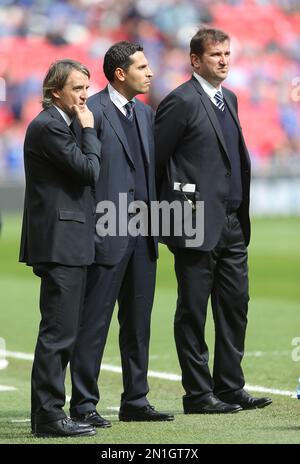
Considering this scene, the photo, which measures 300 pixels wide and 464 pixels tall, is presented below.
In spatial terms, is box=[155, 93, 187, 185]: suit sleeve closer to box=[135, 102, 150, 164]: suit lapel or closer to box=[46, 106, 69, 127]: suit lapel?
box=[135, 102, 150, 164]: suit lapel

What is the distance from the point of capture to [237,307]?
23.5 feet

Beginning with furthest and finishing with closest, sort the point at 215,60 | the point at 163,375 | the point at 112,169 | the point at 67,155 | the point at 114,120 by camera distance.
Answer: the point at 163,375, the point at 215,60, the point at 114,120, the point at 112,169, the point at 67,155

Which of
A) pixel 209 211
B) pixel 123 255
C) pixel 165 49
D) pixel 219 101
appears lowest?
pixel 123 255

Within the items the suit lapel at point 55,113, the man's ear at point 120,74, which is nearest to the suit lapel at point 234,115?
the man's ear at point 120,74

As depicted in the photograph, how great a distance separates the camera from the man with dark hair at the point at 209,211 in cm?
695

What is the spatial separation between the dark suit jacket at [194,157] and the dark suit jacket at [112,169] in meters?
0.27

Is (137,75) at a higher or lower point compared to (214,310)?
higher

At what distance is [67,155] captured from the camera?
19.4 feet

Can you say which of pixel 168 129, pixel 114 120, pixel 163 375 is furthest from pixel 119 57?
pixel 163 375

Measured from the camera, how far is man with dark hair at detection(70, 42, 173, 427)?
6.48 meters

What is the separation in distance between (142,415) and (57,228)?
129cm

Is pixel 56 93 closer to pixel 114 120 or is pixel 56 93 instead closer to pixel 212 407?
pixel 114 120

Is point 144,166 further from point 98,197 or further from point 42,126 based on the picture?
point 42,126

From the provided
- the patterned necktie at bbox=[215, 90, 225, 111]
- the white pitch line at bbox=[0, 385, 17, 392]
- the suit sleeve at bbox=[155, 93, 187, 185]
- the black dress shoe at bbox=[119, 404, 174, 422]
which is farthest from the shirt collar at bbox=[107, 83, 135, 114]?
the white pitch line at bbox=[0, 385, 17, 392]
